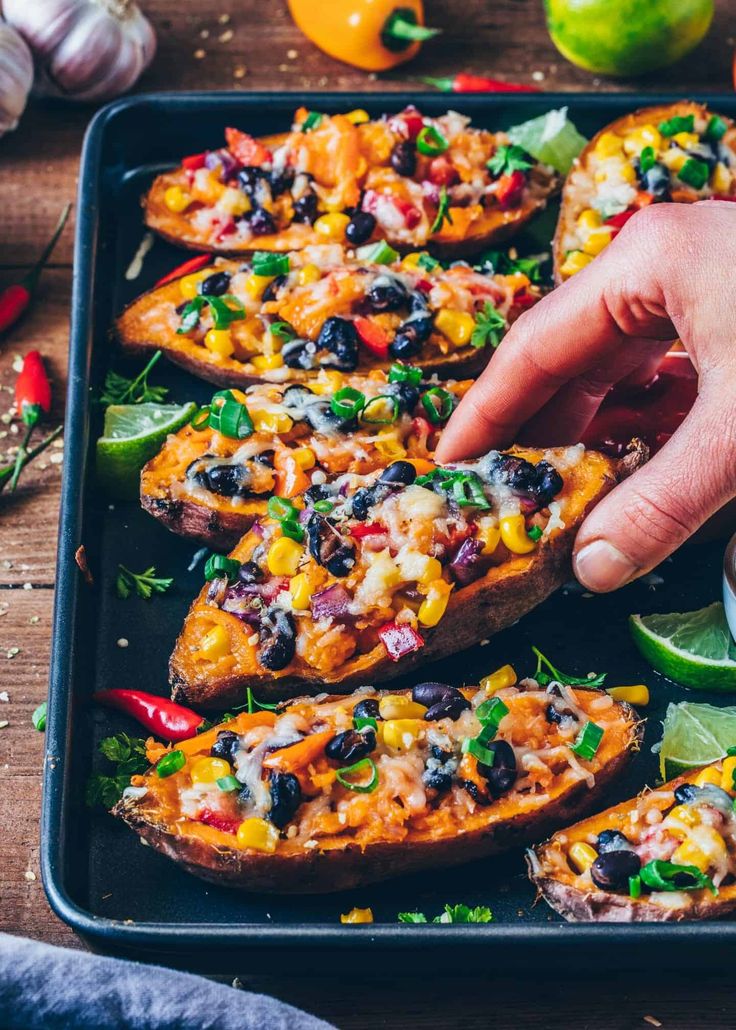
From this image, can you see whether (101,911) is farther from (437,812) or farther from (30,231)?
(30,231)

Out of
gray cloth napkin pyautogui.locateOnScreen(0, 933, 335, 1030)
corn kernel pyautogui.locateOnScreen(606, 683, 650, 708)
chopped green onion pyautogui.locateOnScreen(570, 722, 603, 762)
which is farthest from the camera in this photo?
corn kernel pyautogui.locateOnScreen(606, 683, 650, 708)

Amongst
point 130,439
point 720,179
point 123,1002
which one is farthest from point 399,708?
point 720,179

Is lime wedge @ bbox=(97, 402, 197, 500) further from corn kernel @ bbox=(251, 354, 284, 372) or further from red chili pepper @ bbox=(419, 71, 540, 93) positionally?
red chili pepper @ bbox=(419, 71, 540, 93)

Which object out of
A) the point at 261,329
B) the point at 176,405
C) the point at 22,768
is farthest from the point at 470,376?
the point at 22,768

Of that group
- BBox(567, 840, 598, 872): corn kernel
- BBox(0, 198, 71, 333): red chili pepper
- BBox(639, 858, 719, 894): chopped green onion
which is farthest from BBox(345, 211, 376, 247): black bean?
BBox(639, 858, 719, 894): chopped green onion

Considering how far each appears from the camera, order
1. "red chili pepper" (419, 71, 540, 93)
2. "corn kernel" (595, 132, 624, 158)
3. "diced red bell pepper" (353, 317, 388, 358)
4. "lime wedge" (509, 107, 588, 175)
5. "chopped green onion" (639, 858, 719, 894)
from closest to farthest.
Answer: "chopped green onion" (639, 858, 719, 894) < "diced red bell pepper" (353, 317, 388, 358) < "corn kernel" (595, 132, 624, 158) < "lime wedge" (509, 107, 588, 175) < "red chili pepper" (419, 71, 540, 93)

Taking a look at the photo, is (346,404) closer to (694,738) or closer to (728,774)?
(694,738)
